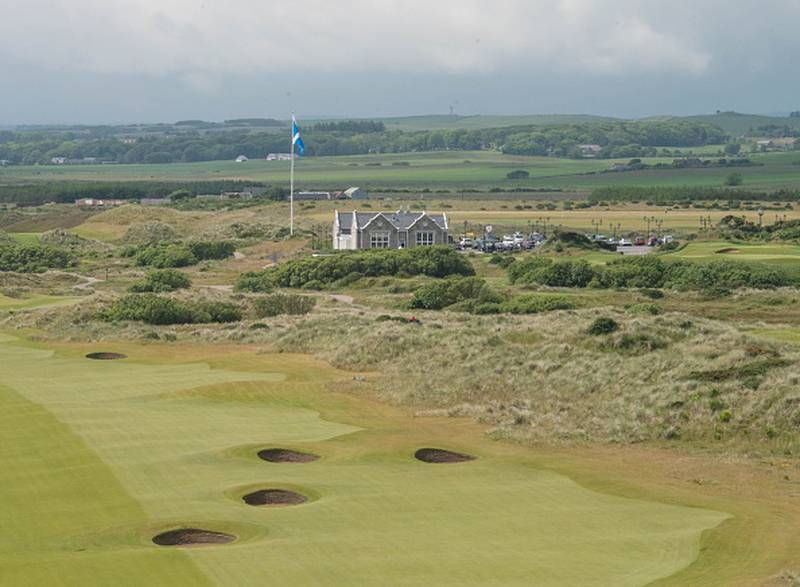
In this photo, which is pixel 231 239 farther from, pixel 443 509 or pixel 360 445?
pixel 443 509

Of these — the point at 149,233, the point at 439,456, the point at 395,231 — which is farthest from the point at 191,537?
the point at 149,233

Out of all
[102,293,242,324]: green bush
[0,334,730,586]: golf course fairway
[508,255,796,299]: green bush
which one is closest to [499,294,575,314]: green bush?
[508,255,796,299]: green bush

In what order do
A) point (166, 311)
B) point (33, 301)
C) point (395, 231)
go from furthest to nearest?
point (395, 231) → point (33, 301) → point (166, 311)

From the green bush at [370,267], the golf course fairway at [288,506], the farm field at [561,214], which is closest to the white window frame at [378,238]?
the green bush at [370,267]

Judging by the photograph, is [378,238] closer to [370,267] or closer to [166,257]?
[370,267]

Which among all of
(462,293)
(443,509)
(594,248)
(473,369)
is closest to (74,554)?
(443,509)

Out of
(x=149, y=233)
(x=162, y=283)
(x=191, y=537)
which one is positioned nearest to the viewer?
(x=191, y=537)

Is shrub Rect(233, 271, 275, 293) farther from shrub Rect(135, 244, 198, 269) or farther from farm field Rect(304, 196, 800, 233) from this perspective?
farm field Rect(304, 196, 800, 233)
